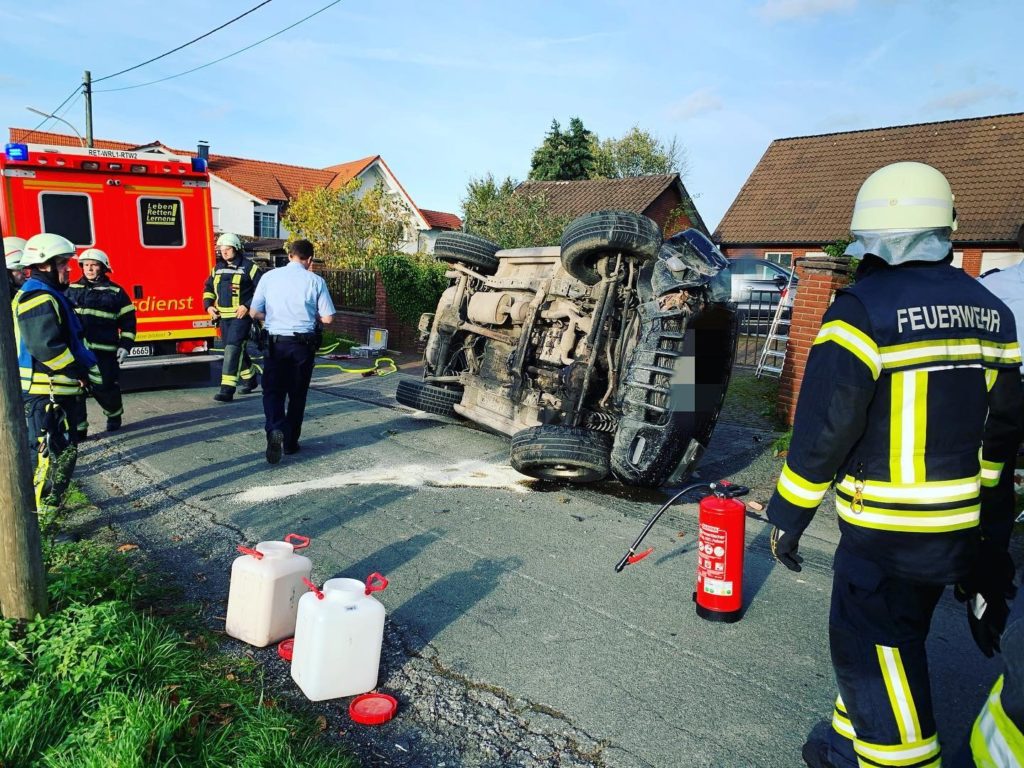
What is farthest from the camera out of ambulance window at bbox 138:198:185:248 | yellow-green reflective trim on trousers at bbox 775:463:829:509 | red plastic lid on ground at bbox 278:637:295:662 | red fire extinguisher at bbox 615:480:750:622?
Result: ambulance window at bbox 138:198:185:248

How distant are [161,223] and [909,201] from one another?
9.48m

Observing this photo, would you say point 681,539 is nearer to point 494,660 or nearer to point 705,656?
point 705,656

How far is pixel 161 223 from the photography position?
9750 mm

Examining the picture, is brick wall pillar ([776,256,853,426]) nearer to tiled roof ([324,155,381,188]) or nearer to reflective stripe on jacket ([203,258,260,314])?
reflective stripe on jacket ([203,258,260,314])

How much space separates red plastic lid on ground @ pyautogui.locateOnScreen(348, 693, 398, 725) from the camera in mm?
2875

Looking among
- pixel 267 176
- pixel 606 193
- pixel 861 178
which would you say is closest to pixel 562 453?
pixel 861 178

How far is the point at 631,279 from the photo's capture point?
617 cm

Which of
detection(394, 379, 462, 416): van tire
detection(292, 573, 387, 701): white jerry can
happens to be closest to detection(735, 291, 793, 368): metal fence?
detection(394, 379, 462, 416): van tire

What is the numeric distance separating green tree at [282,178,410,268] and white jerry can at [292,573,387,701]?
73.6 ft

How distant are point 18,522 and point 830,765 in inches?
122

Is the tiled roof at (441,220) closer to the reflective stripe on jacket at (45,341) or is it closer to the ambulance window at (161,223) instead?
the ambulance window at (161,223)

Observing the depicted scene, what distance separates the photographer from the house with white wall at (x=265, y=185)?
126 ft

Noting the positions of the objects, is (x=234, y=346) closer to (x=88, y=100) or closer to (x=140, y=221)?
(x=140, y=221)

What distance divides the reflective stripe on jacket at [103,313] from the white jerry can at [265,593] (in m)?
4.61
